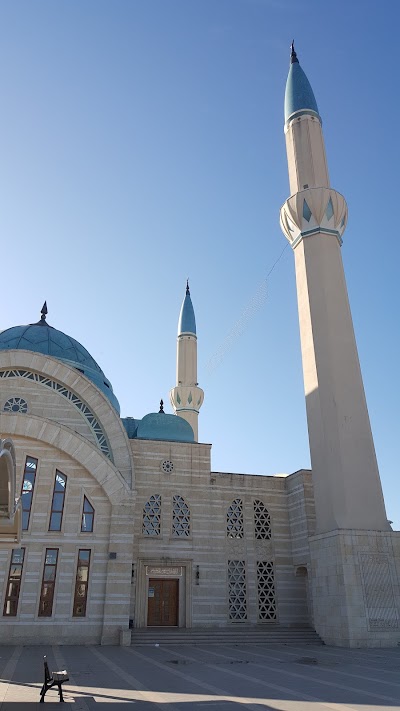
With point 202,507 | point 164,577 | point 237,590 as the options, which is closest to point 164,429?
point 202,507

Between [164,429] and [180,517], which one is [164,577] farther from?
[164,429]

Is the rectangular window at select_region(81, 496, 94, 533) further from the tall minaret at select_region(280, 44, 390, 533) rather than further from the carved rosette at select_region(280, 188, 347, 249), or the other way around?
the carved rosette at select_region(280, 188, 347, 249)

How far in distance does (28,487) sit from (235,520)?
31.0 ft

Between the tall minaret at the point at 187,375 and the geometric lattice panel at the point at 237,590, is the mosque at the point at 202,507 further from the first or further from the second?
the tall minaret at the point at 187,375

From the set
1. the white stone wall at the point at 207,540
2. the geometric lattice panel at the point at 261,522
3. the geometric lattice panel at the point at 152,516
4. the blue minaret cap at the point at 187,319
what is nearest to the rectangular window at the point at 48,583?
the white stone wall at the point at 207,540

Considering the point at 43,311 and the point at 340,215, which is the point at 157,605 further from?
the point at 340,215

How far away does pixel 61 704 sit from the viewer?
7.46 meters

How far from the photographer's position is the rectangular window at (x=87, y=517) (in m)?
19.4

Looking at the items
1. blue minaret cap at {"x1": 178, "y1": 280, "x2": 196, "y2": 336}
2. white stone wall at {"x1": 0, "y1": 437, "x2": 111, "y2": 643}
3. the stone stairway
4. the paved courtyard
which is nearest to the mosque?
white stone wall at {"x1": 0, "y1": 437, "x2": 111, "y2": 643}

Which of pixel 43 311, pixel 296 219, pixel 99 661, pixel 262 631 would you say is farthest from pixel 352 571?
pixel 43 311

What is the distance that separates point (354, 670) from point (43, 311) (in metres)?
22.6

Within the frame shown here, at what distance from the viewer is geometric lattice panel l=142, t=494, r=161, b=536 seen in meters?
22.5

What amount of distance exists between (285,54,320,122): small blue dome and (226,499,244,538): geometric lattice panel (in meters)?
18.8

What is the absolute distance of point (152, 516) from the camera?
2275 centimetres
